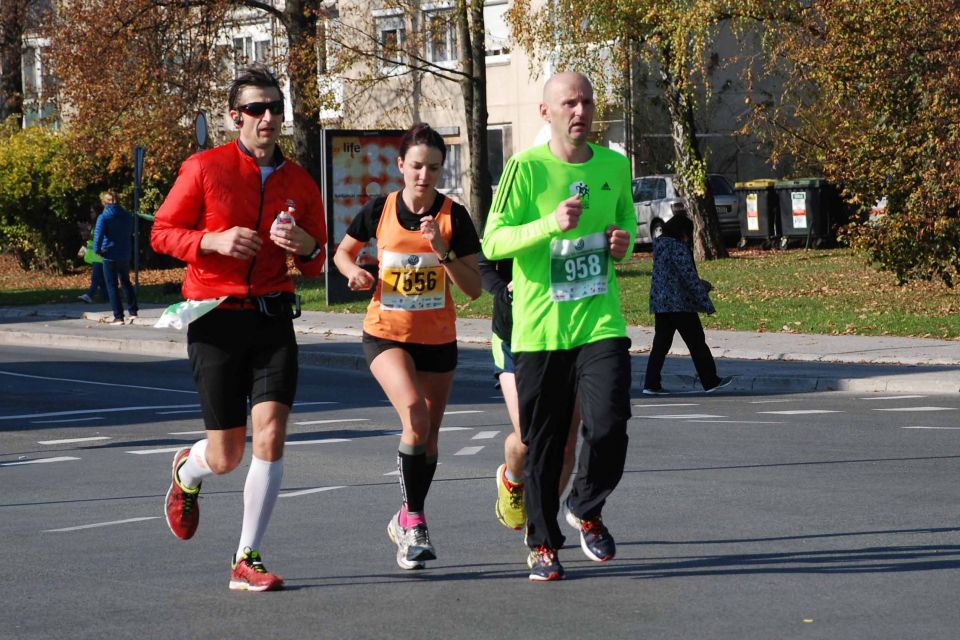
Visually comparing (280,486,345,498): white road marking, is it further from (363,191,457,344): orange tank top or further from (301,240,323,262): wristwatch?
(301,240,323,262): wristwatch

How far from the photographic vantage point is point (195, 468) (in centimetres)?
667

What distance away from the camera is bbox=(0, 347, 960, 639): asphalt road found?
582 cm

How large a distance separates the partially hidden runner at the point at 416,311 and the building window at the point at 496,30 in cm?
3431

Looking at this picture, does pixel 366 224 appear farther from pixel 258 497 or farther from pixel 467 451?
pixel 467 451

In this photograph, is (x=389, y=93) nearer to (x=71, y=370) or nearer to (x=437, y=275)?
(x=71, y=370)

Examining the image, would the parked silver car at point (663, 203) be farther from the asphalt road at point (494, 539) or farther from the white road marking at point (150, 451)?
the white road marking at point (150, 451)

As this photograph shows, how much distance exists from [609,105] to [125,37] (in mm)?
11773

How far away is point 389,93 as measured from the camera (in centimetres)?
4284

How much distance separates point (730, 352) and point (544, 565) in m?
11.5

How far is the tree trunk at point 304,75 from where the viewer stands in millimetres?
31250

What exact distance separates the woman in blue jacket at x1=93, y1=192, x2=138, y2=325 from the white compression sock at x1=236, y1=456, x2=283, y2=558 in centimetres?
1754

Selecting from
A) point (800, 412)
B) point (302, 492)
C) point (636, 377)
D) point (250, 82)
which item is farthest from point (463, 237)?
point (636, 377)

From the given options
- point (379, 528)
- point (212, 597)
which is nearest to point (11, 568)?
point (212, 597)

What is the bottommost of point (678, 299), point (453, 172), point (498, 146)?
point (678, 299)
